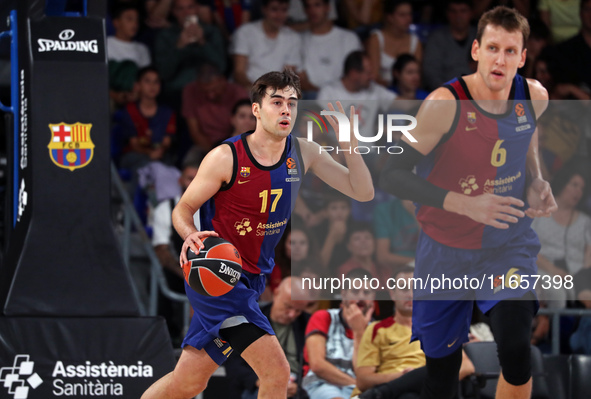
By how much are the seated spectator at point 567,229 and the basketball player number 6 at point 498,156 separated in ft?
4.64

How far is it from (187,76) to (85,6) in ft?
10.5

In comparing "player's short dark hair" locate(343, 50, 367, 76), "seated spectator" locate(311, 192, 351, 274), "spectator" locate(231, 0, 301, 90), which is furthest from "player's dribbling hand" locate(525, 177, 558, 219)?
"spectator" locate(231, 0, 301, 90)

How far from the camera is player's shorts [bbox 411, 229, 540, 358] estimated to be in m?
5.21

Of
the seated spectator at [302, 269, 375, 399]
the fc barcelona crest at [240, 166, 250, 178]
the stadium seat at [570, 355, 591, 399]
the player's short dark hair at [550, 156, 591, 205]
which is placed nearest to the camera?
the fc barcelona crest at [240, 166, 250, 178]

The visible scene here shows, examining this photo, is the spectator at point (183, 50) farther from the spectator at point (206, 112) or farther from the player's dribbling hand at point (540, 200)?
the player's dribbling hand at point (540, 200)

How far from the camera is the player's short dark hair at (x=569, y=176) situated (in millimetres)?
7430

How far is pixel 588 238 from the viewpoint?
7145 mm

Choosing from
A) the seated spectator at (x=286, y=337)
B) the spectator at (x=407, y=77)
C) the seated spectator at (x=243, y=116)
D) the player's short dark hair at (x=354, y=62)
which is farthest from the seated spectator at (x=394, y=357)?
the spectator at (x=407, y=77)

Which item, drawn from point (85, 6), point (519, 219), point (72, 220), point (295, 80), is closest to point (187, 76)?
point (85, 6)

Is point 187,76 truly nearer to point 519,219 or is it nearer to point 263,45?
point 263,45

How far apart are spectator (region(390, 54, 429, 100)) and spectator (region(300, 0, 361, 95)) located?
0.74 m

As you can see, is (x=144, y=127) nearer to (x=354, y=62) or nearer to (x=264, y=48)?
(x=264, y=48)

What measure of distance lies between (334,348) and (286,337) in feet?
1.60

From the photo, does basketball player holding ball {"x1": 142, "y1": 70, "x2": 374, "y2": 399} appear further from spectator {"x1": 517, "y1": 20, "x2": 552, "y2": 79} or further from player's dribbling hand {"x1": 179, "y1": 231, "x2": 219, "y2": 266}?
spectator {"x1": 517, "y1": 20, "x2": 552, "y2": 79}
